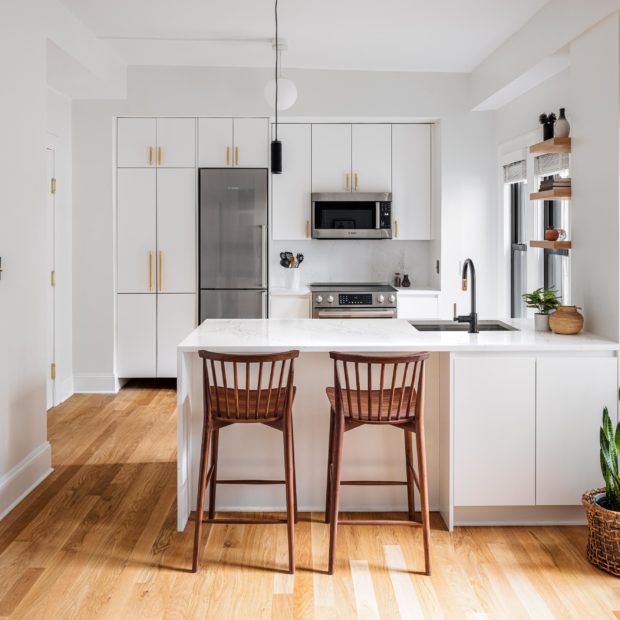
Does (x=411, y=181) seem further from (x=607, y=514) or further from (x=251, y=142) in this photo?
(x=607, y=514)

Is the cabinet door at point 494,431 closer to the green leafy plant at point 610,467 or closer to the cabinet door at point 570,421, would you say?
the cabinet door at point 570,421

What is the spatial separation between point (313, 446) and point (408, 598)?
39.1 inches

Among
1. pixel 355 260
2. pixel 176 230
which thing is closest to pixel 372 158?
pixel 355 260

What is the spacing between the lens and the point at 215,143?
19.6ft

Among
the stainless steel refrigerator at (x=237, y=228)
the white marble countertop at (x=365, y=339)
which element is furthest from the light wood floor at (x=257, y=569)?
the stainless steel refrigerator at (x=237, y=228)

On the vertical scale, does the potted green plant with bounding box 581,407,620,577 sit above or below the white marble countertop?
below

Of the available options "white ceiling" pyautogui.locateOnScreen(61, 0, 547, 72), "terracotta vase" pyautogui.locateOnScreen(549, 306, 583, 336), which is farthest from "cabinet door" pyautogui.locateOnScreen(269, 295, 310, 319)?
"terracotta vase" pyautogui.locateOnScreen(549, 306, 583, 336)

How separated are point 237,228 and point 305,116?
1.07 m

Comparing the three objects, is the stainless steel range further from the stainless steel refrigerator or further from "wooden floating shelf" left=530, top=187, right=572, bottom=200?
"wooden floating shelf" left=530, top=187, right=572, bottom=200

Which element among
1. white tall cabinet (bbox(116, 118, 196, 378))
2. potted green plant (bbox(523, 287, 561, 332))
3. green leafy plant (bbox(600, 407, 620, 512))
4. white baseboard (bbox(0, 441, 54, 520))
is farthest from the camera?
white tall cabinet (bbox(116, 118, 196, 378))

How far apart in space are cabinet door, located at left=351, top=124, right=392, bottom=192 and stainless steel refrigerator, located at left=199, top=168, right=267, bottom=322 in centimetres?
82

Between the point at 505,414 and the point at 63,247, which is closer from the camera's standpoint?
the point at 505,414

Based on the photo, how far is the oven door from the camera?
6.17 m

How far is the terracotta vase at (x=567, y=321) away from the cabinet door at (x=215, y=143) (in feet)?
10.8
